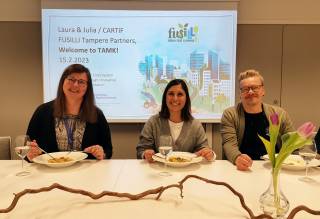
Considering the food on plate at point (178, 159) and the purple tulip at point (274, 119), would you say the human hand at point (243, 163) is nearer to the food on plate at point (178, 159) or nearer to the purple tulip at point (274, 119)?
the food on plate at point (178, 159)

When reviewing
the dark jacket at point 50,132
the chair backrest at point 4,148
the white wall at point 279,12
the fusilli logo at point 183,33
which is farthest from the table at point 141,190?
the white wall at point 279,12

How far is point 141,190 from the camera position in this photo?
139 cm

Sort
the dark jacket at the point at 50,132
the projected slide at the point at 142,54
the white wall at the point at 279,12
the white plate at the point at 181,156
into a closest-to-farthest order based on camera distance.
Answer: the white plate at the point at 181,156
the dark jacket at the point at 50,132
the projected slide at the point at 142,54
the white wall at the point at 279,12

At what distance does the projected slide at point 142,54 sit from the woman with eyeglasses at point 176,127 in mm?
1072

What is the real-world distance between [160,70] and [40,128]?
1621 millimetres

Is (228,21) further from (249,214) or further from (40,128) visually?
(249,214)

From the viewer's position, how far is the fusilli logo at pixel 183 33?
3359 mm

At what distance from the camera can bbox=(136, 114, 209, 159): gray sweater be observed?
222cm

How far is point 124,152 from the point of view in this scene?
11.8ft

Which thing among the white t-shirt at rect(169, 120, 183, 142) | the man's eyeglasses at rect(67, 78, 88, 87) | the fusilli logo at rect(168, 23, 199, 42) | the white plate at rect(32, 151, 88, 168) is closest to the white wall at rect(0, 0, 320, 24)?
the fusilli logo at rect(168, 23, 199, 42)

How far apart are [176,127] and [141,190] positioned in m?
0.99

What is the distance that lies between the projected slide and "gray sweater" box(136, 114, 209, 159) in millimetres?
1137

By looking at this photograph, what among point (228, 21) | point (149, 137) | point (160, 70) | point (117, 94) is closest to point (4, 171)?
point (149, 137)

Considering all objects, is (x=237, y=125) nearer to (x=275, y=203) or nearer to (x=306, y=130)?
(x=275, y=203)
